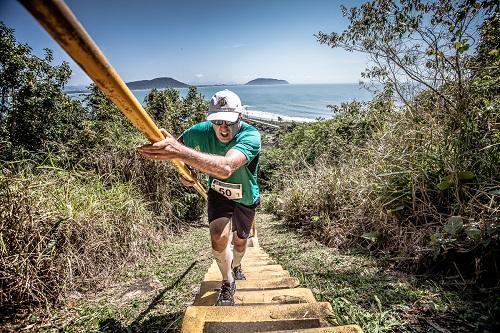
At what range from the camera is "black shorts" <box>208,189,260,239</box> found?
10.5 feet

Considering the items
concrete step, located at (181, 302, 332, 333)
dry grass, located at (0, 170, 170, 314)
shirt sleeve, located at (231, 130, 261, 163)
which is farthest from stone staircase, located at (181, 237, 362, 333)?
dry grass, located at (0, 170, 170, 314)

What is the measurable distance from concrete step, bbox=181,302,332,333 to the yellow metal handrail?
1.29 metres

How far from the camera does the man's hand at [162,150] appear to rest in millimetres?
1803

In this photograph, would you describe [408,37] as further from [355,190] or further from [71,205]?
[71,205]

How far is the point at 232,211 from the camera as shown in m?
3.28

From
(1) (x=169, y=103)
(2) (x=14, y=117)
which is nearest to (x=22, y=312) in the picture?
(2) (x=14, y=117)

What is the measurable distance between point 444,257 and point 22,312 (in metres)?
4.59

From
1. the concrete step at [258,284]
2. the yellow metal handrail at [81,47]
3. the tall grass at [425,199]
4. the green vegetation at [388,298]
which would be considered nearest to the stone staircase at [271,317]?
the green vegetation at [388,298]

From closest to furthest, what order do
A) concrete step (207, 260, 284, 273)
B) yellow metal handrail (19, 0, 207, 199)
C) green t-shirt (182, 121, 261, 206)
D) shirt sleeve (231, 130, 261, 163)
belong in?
yellow metal handrail (19, 0, 207, 199) → shirt sleeve (231, 130, 261, 163) → green t-shirt (182, 121, 261, 206) → concrete step (207, 260, 284, 273)

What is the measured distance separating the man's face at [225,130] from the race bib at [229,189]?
0.45 meters

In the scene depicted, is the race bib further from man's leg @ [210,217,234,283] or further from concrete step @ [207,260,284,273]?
concrete step @ [207,260,284,273]

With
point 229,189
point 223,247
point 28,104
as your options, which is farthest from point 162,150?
point 28,104

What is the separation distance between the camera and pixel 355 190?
5.86m

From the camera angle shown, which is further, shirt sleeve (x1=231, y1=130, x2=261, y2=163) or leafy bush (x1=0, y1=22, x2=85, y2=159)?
leafy bush (x1=0, y1=22, x2=85, y2=159)
